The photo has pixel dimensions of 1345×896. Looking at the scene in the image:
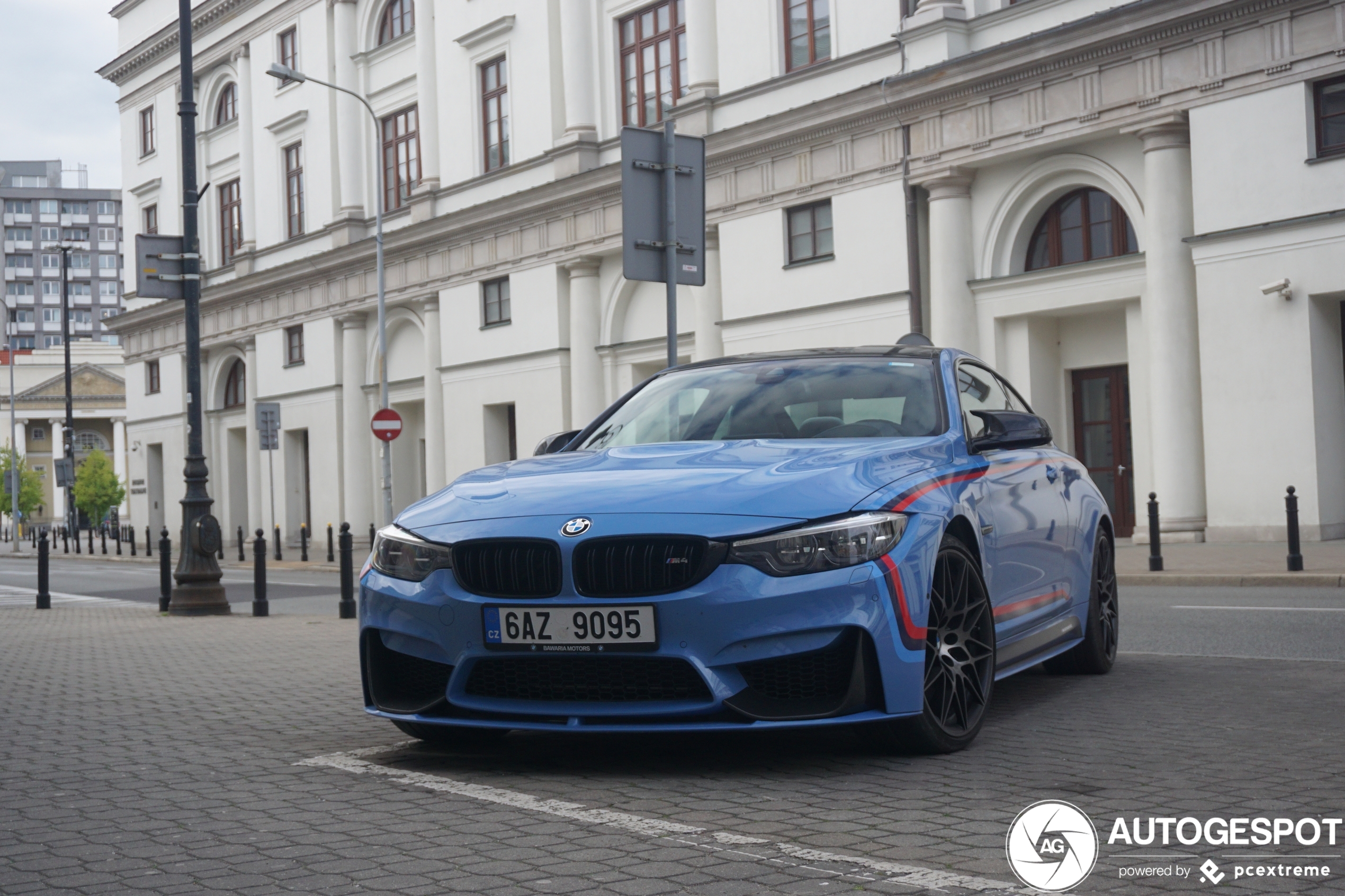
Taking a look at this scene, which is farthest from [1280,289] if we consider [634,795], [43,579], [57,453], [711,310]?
[57,453]

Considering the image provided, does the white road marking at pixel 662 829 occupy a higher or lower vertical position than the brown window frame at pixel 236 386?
lower

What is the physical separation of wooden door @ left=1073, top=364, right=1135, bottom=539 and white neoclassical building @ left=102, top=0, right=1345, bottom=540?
0.15 feet

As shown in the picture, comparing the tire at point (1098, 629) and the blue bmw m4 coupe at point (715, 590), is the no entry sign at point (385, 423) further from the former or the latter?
the blue bmw m4 coupe at point (715, 590)

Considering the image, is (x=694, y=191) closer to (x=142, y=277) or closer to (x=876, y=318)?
(x=142, y=277)

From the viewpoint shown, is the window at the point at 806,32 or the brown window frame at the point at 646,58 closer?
the window at the point at 806,32

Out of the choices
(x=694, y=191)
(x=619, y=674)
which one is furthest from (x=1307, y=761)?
(x=694, y=191)

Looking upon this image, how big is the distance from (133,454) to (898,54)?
35.9 m

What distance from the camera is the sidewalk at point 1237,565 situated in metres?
14.4

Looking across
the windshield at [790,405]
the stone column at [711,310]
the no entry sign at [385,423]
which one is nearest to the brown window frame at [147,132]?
the no entry sign at [385,423]

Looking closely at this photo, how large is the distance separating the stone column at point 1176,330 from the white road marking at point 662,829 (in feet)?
56.3

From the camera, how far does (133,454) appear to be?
5194cm

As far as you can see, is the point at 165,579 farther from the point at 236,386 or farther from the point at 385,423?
the point at 236,386

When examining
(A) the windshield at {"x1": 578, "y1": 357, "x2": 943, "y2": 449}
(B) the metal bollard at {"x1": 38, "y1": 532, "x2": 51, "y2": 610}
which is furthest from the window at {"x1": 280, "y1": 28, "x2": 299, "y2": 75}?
(A) the windshield at {"x1": 578, "y1": 357, "x2": 943, "y2": 449}

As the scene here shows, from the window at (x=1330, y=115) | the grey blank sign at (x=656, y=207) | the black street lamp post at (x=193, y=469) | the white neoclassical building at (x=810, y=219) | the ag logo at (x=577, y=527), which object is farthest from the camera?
the white neoclassical building at (x=810, y=219)
